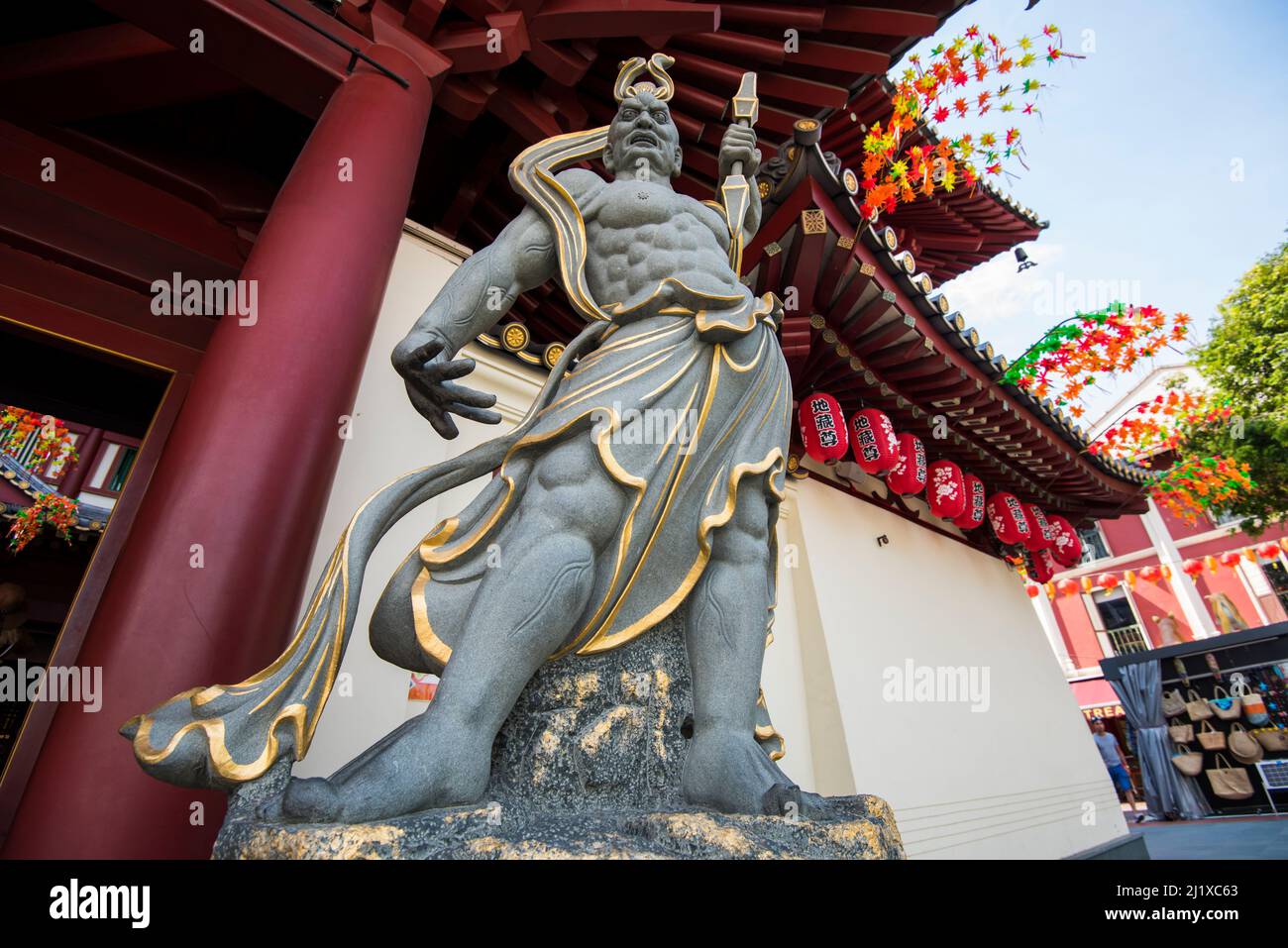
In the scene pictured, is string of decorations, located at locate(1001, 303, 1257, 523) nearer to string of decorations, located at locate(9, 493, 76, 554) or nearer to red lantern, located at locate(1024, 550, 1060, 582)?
red lantern, located at locate(1024, 550, 1060, 582)

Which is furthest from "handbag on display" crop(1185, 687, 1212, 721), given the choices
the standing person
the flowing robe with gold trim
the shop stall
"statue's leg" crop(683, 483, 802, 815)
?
"statue's leg" crop(683, 483, 802, 815)

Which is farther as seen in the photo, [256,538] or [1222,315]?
[1222,315]


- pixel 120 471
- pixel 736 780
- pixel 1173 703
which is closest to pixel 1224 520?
pixel 1173 703

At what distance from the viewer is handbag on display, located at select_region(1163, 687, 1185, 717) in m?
9.30

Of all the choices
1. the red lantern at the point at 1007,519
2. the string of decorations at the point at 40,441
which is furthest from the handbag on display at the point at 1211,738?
the string of decorations at the point at 40,441

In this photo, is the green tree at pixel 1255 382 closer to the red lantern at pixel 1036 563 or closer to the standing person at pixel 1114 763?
the standing person at pixel 1114 763

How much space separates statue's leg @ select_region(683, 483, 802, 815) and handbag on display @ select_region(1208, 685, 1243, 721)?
11350 mm

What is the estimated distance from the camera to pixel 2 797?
7.93ft

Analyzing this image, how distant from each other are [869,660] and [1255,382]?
34.8ft

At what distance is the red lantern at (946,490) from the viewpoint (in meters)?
5.59
